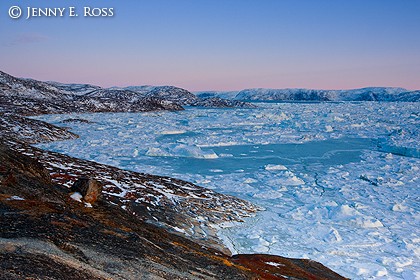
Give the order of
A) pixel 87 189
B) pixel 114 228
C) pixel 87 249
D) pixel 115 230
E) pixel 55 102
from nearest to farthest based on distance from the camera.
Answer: pixel 87 249 < pixel 115 230 < pixel 114 228 < pixel 87 189 < pixel 55 102

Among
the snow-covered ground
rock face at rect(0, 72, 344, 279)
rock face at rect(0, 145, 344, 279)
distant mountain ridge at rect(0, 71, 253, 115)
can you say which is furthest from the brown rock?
distant mountain ridge at rect(0, 71, 253, 115)

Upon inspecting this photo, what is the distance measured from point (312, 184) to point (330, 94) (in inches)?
5608

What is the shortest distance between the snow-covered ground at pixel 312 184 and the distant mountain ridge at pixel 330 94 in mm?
105516

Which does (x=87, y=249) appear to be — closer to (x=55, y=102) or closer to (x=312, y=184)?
(x=312, y=184)

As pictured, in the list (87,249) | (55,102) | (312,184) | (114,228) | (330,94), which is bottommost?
(312,184)

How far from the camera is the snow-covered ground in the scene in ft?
30.5

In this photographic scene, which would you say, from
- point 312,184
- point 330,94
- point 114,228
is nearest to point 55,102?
point 312,184

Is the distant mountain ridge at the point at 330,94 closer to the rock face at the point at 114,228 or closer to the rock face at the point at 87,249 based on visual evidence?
the rock face at the point at 114,228

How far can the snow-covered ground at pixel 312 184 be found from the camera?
30.5ft

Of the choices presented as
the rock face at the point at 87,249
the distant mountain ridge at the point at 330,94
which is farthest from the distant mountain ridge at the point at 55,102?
the distant mountain ridge at the point at 330,94

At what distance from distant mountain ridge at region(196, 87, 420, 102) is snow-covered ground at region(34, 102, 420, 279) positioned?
346 ft

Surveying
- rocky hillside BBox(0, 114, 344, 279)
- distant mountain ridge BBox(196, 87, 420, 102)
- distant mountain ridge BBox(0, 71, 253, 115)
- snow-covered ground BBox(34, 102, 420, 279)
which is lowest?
snow-covered ground BBox(34, 102, 420, 279)

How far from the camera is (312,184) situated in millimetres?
15305

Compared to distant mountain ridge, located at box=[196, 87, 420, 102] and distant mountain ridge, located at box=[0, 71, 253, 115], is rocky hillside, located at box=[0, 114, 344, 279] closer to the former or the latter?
distant mountain ridge, located at box=[0, 71, 253, 115]
